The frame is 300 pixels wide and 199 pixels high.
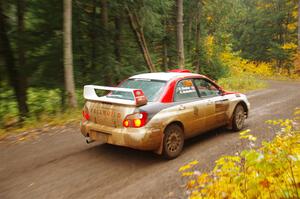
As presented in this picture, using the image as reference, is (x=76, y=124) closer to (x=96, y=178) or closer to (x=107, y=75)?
(x=96, y=178)

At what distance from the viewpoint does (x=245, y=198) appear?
297cm

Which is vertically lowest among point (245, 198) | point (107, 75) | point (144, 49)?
point (245, 198)

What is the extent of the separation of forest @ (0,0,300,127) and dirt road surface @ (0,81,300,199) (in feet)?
8.64

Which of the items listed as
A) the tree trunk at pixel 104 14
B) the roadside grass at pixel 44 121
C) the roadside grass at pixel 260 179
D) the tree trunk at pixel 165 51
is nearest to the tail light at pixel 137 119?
the roadside grass at pixel 260 179

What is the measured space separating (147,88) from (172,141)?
1197 mm

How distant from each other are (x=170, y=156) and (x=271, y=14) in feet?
132

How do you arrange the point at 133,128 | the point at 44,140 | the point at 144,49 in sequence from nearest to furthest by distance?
1. the point at 133,128
2. the point at 44,140
3. the point at 144,49

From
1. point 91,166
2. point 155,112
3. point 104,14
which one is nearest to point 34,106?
point 104,14

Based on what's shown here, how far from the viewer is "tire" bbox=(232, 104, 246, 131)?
744 centimetres

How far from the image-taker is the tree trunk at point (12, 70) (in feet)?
29.3

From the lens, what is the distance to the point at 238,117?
759cm

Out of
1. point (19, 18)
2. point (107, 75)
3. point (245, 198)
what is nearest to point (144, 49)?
point (107, 75)

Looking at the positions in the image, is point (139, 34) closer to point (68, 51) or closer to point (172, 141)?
point (68, 51)

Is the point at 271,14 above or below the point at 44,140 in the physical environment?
above
